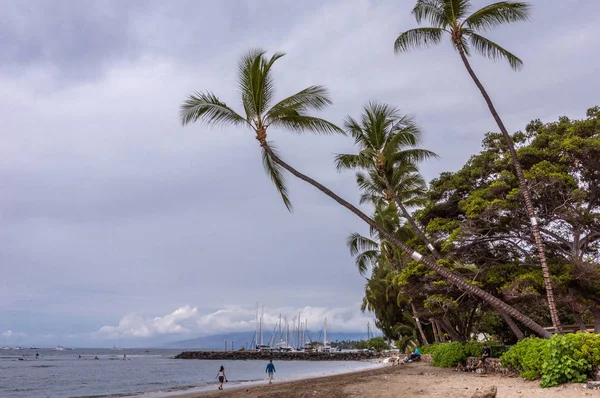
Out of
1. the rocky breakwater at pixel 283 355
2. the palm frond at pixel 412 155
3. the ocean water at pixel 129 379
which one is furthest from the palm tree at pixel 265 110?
the rocky breakwater at pixel 283 355

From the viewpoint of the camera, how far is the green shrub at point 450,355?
2125 cm

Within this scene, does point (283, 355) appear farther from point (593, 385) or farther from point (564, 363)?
point (593, 385)

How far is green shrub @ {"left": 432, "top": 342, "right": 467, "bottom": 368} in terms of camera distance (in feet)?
69.7

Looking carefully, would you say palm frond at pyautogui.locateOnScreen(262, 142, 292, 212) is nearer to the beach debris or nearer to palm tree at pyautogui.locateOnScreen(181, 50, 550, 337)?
palm tree at pyautogui.locateOnScreen(181, 50, 550, 337)

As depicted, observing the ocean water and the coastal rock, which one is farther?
the ocean water

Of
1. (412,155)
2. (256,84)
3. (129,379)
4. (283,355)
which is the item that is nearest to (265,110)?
(256,84)

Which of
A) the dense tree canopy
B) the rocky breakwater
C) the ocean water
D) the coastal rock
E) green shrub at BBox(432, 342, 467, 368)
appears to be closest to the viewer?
the coastal rock

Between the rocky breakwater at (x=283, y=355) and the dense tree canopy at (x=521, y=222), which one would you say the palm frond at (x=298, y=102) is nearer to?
the dense tree canopy at (x=521, y=222)

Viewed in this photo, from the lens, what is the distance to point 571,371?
1092 centimetres

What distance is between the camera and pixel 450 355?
21.8 meters

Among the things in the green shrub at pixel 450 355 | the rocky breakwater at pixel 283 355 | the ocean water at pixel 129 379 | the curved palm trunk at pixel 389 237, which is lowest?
the rocky breakwater at pixel 283 355

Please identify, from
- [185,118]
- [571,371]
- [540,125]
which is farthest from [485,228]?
[185,118]

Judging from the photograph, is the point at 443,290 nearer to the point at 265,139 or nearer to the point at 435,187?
the point at 435,187

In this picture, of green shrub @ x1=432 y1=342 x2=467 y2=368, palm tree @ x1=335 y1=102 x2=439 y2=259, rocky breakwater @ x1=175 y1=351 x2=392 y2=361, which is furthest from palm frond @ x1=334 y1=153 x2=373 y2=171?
rocky breakwater @ x1=175 y1=351 x2=392 y2=361
